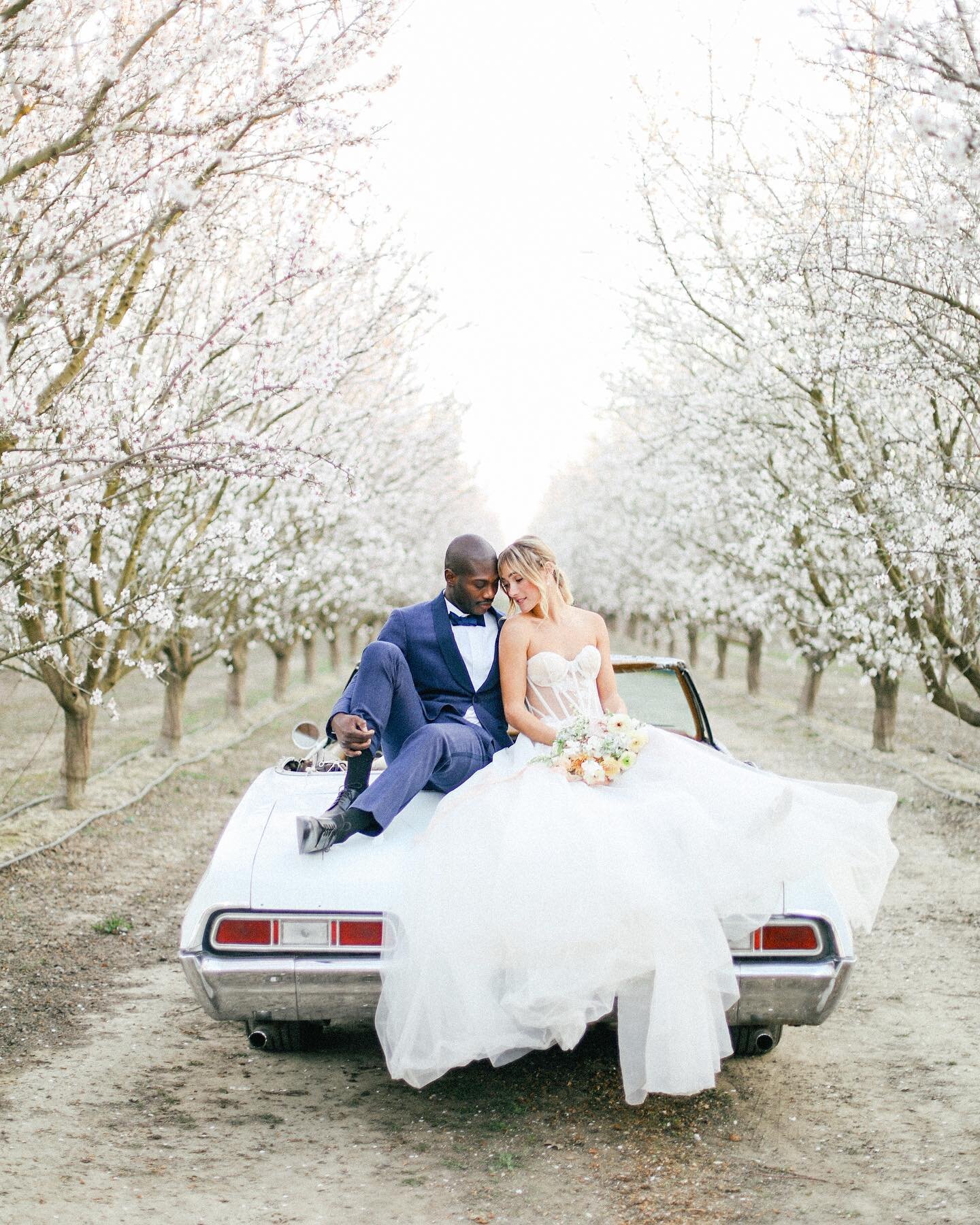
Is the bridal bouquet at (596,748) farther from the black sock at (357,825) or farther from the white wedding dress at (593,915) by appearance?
the black sock at (357,825)

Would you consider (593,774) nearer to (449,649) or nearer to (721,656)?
(449,649)

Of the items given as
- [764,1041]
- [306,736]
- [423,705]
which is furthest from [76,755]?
[764,1041]

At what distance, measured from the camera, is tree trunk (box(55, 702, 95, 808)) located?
11.6m

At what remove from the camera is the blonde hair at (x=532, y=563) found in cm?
527

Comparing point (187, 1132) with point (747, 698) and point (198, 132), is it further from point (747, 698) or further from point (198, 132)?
point (747, 698)

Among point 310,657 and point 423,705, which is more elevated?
point 423,705

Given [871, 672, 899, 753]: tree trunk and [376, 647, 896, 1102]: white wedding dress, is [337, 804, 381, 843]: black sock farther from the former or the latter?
[871, 672, 899, 753]: tree trunk

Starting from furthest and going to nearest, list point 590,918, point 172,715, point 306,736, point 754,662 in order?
point 754,662 < point 172,715 < point 306,736 < point 590,918

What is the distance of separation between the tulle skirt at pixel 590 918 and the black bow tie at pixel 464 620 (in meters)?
1.11

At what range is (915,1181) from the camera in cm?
392

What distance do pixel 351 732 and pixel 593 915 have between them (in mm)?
1260

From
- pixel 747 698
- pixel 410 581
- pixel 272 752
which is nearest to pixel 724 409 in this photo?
pixel 272 752

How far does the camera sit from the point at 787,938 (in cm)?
432

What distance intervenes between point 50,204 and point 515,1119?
4693 mm
